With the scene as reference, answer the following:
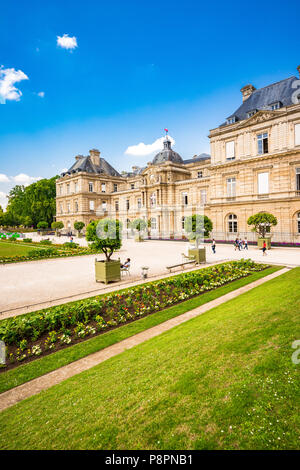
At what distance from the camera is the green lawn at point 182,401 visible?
9.28 feet

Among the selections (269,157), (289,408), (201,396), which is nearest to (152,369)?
(201,396)

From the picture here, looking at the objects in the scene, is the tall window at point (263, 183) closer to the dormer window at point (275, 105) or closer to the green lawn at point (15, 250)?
the dormer window at point (275, 105)

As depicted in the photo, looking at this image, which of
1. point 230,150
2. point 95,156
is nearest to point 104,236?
point 230,150

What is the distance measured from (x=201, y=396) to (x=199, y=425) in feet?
1.88

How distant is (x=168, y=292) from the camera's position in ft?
35.6

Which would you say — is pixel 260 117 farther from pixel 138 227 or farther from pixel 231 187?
pixel 138 227

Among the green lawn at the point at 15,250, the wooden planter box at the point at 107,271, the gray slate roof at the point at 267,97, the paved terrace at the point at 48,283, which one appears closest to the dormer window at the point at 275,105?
the gray slate roof at the point at 267,97

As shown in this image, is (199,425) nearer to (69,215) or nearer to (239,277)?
(239,277)

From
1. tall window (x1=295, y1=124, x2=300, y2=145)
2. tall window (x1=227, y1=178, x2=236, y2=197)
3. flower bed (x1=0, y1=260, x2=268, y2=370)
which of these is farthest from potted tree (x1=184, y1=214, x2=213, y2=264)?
tall window (x1=295, y1=124, x2=300, y2=145)

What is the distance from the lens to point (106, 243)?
1355 centimetres

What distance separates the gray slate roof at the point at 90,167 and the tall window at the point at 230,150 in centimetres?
3594

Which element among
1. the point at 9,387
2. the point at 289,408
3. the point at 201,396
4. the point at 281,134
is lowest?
the point at 9,387

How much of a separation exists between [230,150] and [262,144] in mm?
4242

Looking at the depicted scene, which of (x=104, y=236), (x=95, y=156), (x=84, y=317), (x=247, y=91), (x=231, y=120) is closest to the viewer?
(x=84, y=317)
